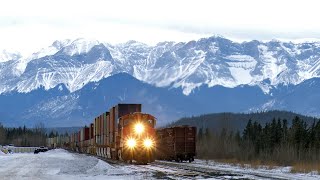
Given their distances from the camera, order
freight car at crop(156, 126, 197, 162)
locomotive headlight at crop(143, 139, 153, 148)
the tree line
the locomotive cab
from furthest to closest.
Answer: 1. freight car at crop(156, 126, 197, 162)
2. the tree line
3. locomotive headlight at crop(143, 139, 153, 148)
4. the locomotive cab

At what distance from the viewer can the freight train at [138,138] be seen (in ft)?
179

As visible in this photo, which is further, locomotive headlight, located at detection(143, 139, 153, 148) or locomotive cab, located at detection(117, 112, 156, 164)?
locomotive headlight, located at detection(143, 139, 153, 148)

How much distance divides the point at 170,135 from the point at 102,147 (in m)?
10.3

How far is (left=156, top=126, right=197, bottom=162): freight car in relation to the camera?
65.9 metres

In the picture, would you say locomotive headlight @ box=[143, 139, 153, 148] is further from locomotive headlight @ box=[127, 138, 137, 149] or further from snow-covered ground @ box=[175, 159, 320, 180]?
snow-covered ground @ box=[175, 159, 320, 180]

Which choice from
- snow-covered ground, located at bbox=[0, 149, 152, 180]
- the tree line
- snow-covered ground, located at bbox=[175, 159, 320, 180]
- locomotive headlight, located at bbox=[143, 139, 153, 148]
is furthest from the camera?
the tree line

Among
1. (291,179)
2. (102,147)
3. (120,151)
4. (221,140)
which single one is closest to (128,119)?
(120,151)

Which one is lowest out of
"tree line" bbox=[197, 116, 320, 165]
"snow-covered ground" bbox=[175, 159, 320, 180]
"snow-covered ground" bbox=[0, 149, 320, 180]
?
"snow-covered ground" bbox=[175, 159, 320, 180]

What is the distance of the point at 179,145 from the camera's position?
6638cm

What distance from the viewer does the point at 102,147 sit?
75312 millimetres

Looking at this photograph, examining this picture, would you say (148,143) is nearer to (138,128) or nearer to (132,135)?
(132,135)

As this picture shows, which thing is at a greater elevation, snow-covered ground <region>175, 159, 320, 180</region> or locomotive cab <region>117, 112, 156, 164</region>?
locomotive cab <region>117, 112, 156, 164</region>

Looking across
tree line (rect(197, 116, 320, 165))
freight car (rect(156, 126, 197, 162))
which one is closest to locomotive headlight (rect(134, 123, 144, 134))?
freight car (rect(156, 126, 197, 162))

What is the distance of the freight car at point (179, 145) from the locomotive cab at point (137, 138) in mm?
9839
